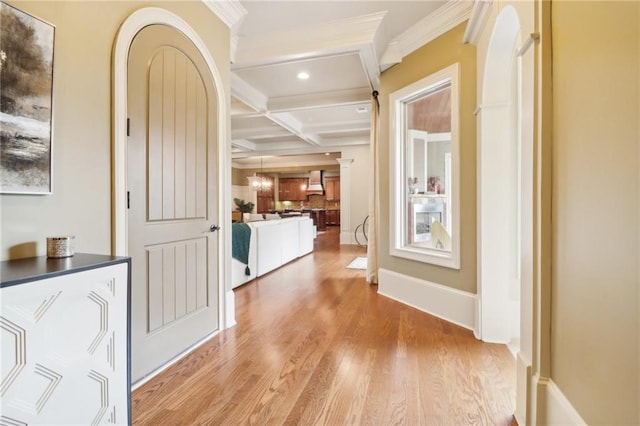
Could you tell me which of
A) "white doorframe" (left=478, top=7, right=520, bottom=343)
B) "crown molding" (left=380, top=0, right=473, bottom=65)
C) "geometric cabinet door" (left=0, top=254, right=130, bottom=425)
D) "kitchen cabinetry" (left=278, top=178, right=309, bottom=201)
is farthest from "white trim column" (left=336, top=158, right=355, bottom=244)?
"geometric cabinet door" (left=0, top=254, right=130, bottom=425)

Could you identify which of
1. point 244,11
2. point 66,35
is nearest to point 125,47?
point 66,35

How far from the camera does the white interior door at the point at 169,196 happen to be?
6.07 ft

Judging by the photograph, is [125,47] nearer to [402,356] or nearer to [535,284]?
[535,284]

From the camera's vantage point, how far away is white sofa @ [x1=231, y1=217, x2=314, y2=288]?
166 inches

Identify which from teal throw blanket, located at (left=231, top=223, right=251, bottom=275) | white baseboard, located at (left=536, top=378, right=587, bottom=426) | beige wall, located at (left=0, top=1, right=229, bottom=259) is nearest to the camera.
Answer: white baseboard, located at (left=536, top=378, right=587, bottom=426)

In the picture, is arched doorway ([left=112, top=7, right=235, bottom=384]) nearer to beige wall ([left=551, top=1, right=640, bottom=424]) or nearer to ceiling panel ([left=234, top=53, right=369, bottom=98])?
ceiling panel ([left=234, top=53, right=369, bottom=98])

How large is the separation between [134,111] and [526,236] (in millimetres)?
2225

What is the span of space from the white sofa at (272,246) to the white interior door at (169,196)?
1129 mm

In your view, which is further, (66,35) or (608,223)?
(66,35)

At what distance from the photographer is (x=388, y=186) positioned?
12.1 feet

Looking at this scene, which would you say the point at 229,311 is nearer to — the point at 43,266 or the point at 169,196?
the point at 169,196

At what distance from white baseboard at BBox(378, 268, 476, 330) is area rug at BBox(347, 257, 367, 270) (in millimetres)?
1591

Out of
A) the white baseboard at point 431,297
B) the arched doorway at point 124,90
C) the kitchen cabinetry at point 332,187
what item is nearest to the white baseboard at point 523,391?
the white baseboard at point 431,297

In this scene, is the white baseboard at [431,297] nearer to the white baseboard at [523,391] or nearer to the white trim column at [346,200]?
the white baseboard at [523,391]
